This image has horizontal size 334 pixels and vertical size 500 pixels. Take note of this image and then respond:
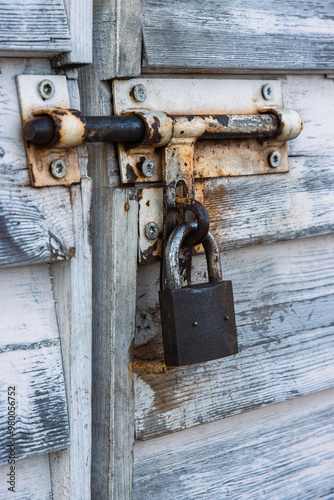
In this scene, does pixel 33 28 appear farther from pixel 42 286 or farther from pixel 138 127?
pixel 42 286

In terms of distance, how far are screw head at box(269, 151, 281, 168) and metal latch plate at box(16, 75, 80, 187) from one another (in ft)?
1.10

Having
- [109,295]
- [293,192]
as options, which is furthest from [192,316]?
[293,192]

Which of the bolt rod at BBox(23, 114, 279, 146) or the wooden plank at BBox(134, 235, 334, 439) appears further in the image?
the wooden plank at BBox(134, 235, 334, 439)

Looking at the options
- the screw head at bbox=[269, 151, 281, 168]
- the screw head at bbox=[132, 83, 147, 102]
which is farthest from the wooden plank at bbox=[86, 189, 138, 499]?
the screw head at bbox=[269, 151, 281, 168]

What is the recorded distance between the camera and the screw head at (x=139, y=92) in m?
0.71

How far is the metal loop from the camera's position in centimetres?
70

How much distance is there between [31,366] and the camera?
68 centimetres

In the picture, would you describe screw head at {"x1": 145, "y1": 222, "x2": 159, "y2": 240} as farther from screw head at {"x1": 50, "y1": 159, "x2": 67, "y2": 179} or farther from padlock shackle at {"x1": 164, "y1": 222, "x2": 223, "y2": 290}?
screw head at {"x1": 50, "y1": 159, "x2": 67, "y2": 179}

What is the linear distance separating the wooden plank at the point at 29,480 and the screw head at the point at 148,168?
40 centimetres

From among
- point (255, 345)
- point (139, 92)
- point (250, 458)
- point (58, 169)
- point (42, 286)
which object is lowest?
point (250, 458)

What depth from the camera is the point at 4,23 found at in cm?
59

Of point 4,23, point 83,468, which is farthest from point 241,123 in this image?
point 83,468

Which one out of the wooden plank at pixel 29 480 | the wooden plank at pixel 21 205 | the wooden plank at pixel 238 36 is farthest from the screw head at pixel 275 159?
the wooden plank at pixel 29 480

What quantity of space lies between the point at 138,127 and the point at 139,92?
7cm
